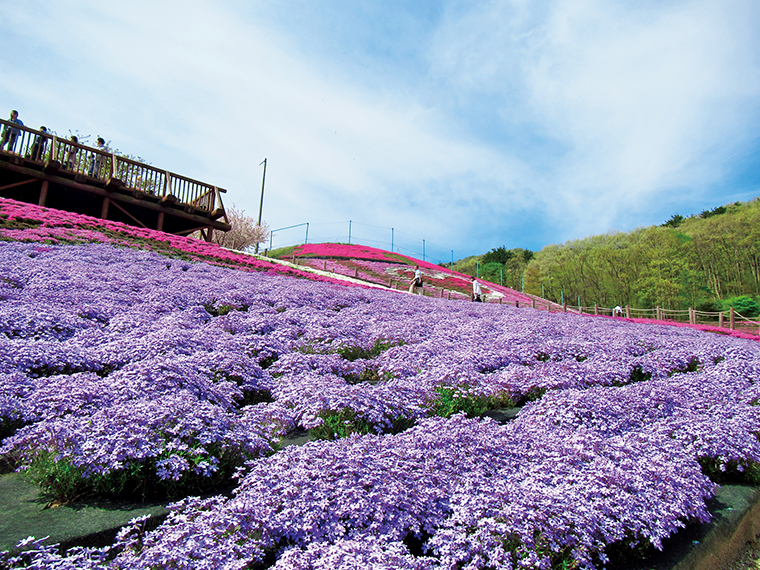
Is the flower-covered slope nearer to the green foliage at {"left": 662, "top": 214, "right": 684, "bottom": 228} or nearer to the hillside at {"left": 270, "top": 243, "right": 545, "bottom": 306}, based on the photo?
the hillside at {"left": 270, "top": 243, "right": 545, "bottom": 306}

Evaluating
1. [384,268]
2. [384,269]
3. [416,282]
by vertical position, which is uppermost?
[384,268]

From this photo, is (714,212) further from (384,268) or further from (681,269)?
(384,268)

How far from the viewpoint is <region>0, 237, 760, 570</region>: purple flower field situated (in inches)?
99.7

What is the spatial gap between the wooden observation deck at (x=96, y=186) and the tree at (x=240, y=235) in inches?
422

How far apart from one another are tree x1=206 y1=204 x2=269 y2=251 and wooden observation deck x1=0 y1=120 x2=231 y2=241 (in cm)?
1072

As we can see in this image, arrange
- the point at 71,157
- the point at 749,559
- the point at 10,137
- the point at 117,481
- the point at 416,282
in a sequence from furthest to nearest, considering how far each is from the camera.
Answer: the point at 416,282, the point at 71,157, the point at 10,137, the point at 749,559, the point at 117,481

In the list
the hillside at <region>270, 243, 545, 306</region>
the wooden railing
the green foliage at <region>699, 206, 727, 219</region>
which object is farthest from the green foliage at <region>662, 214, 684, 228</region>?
the wooden railing

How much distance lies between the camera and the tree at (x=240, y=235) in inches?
1351

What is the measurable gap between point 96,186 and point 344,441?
20103 mm

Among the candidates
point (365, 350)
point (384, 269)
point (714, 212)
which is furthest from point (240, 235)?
point (714, 212)

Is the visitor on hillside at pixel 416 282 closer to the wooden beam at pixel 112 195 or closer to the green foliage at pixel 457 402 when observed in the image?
the wooden beam at pixel 112 195

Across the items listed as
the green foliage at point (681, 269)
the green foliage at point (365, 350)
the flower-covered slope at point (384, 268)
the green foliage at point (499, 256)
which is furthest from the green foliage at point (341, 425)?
the green foliage at point (499, 256)

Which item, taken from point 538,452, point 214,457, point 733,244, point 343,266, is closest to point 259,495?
point 214,457

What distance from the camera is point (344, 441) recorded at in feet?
→ 11.5
